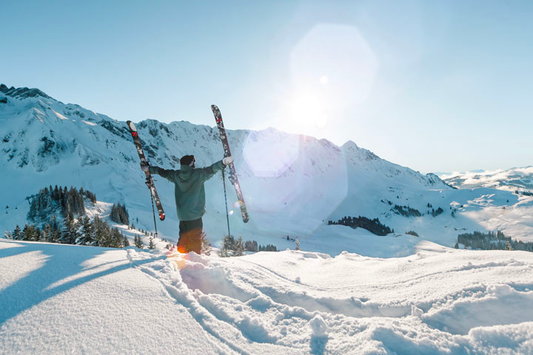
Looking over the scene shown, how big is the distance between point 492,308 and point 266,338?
213 centimetres

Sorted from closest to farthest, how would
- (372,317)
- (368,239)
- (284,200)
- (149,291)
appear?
(372,317) → (149,291) → (368,239) → (284,200)

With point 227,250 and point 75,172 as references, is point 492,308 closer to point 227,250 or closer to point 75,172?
point 227,250

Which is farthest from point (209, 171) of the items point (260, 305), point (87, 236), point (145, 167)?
point (87, 236)

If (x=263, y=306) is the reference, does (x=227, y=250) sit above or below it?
below

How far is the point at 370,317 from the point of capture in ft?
9.00

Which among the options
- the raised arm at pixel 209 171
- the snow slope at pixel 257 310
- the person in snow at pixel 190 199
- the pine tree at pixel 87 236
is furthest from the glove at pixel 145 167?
the pine tree at pixel 87 236

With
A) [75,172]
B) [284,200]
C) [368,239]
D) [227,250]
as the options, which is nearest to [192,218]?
[227,250]

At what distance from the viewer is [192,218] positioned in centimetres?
702

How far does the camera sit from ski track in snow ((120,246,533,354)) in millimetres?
1936

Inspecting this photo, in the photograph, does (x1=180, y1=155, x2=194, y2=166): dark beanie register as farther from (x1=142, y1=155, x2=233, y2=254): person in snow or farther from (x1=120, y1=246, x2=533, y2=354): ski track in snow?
(x1=120, y1=246, x2=533, y2=354): ski track in snow

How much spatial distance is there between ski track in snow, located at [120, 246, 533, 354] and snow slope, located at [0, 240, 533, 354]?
0.4 inches

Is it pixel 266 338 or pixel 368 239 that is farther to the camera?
pixel 368 239

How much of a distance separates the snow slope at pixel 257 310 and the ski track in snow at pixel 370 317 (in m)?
0.01

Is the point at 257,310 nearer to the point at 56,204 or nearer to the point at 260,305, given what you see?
the point at 260,305
